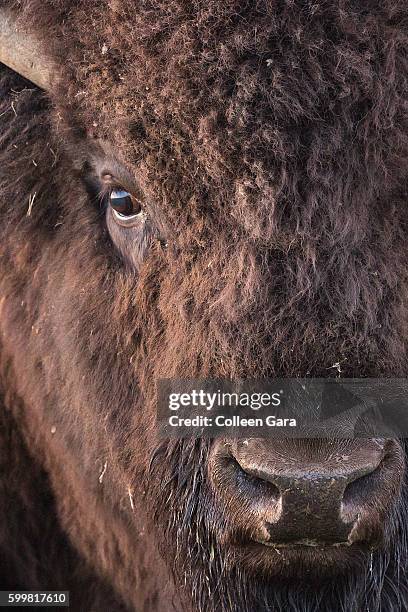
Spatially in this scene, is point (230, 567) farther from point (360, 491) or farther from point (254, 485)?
point (360, 491)

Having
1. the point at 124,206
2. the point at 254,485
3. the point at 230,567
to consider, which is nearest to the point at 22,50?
the point at 124,206

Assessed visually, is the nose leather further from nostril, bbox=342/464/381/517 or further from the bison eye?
the bison eye

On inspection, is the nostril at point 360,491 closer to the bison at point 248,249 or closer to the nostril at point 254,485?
the bison at point 248,249

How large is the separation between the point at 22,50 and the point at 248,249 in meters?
1.06

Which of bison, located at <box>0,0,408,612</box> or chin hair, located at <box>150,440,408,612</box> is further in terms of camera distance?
chin hair, located at <box>150,440,408,612</box>

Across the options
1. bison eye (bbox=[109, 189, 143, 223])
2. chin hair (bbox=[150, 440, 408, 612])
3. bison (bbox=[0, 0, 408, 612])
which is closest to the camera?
bison (bbox=[0, 0, 408, 612])

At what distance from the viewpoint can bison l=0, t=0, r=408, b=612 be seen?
2156 millimetres

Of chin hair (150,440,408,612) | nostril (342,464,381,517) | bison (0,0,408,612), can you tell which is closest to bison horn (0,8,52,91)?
bison (0,0,408,612)

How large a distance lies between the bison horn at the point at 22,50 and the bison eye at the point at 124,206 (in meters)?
0.42

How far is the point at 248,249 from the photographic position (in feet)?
7.22

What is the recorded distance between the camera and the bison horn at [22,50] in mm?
2646

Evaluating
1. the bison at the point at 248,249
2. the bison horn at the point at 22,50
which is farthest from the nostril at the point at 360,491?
the bison horn at the point at 22,50

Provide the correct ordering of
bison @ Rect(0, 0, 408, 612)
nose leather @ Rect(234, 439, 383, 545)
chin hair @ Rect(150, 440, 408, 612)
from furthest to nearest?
1. chin hair @ Rect(150, 440, 408, 612)
2. bison @ Rect(0, 0, 408, 612)
3. nose leather @ Rect(234, 439, 383, 545)

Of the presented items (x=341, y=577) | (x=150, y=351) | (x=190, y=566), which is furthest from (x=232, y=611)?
(x=150, y=351)
